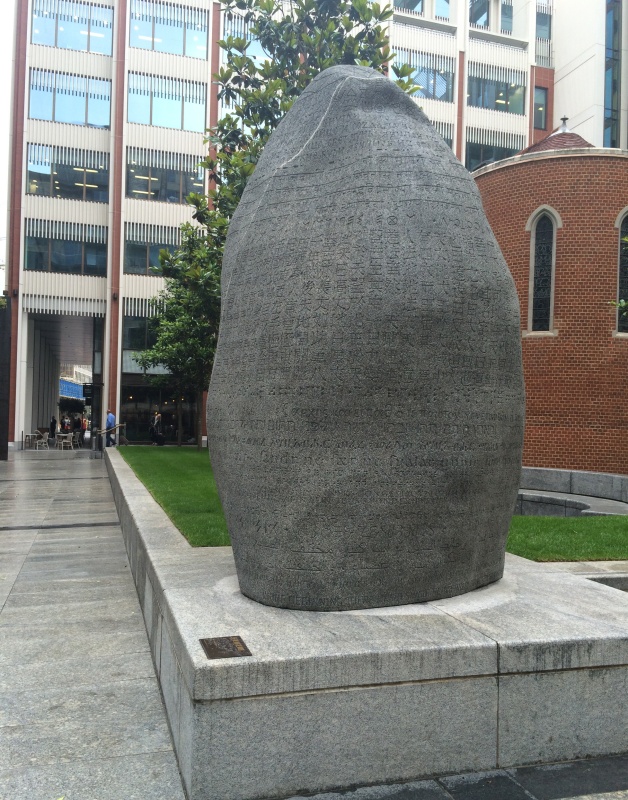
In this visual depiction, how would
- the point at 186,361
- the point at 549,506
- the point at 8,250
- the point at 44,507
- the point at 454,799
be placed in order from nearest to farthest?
1. the point at 454,799
2. the point at 44,507
3. the point at 549,506
4. the point at 186,361
5. the point at 8,250

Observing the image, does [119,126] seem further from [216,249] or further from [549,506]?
[549,506]

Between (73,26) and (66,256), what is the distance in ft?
37.0

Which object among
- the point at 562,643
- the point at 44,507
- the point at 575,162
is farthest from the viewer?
the point at 575,162

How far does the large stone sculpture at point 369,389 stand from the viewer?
177 inches

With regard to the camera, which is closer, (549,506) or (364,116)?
(364,116)

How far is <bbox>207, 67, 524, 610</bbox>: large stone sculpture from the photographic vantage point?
14.7ft

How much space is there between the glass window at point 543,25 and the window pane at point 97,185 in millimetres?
26811

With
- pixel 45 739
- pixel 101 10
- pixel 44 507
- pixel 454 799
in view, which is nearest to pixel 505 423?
pixel 454 799

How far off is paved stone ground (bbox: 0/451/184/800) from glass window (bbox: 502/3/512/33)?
42749 millimetres

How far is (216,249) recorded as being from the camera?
16.3 m

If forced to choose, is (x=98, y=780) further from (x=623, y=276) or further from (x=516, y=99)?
(x=516, y=99)

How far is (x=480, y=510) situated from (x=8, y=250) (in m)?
36.0

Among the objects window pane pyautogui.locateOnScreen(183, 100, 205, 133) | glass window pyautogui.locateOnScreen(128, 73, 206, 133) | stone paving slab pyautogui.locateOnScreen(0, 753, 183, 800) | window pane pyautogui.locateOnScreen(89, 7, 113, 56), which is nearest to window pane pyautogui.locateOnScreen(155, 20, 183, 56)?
glass window pyautogui.locateOnScreen(128, 73, 206, 133)

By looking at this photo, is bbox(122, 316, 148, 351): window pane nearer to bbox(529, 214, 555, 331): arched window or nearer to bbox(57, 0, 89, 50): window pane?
bbox(57, 0, 89, 50): window pane
